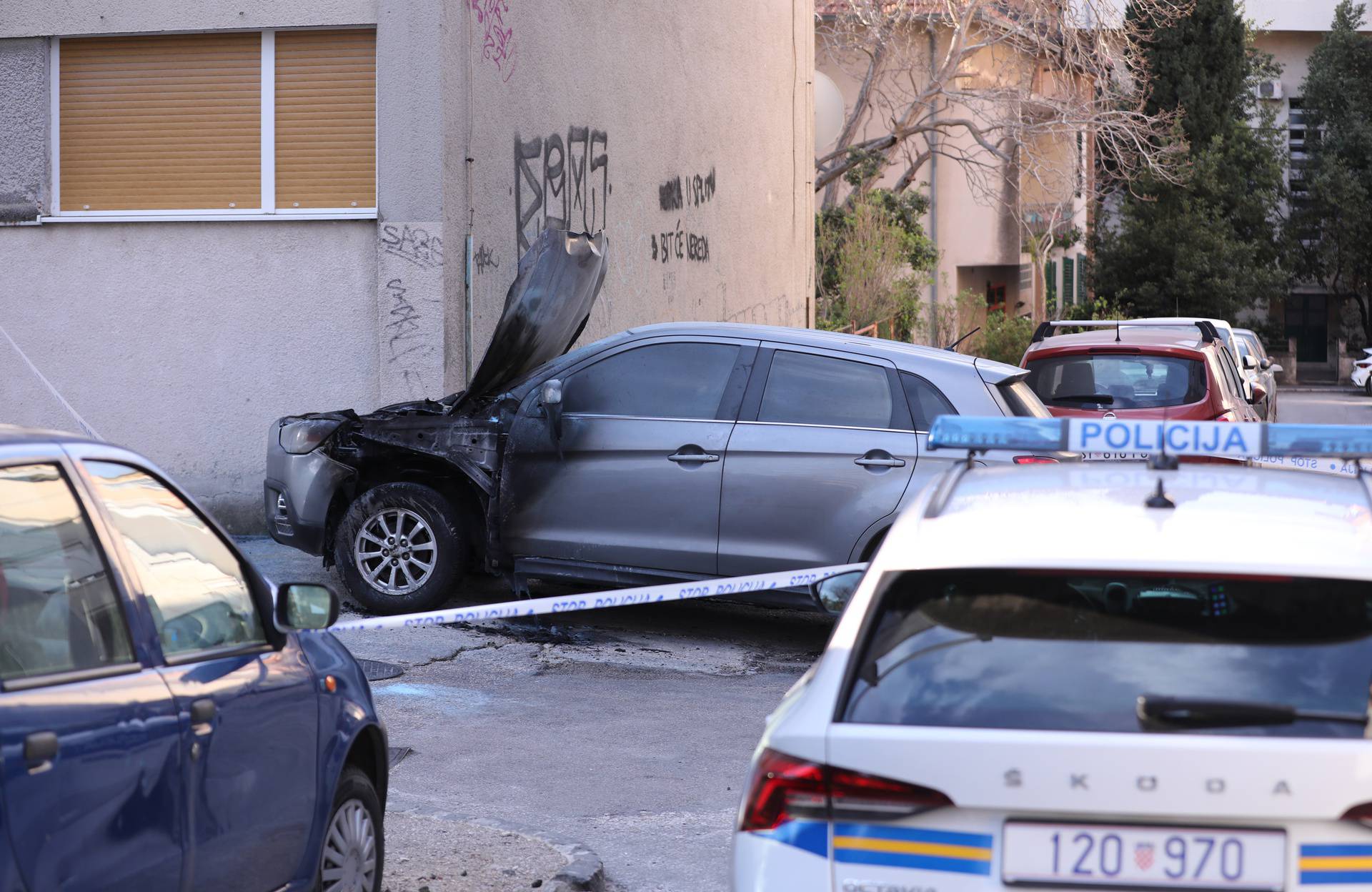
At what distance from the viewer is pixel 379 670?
27.9 feet

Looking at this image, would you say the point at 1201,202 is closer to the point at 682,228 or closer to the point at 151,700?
the point at 682,228

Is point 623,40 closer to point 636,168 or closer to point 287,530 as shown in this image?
point 636,168

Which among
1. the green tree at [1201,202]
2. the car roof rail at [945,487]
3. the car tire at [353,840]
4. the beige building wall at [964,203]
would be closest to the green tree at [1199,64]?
the green tree at [1201,202]

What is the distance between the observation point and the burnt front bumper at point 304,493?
32.0 ft

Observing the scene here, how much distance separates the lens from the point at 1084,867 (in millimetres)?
2922

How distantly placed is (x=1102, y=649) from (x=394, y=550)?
6910 millimetres

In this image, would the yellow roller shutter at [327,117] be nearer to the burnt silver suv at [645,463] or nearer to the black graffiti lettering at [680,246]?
the burnt silver suv at [645,463]

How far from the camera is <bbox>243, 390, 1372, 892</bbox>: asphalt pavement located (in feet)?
19.9

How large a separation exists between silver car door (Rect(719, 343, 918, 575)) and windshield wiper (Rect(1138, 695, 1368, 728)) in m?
5.72

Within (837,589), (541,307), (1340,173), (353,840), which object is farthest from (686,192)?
(1340,173)

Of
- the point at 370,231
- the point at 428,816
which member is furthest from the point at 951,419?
the point at 370,231

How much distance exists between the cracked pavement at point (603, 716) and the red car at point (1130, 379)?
2.98 meters

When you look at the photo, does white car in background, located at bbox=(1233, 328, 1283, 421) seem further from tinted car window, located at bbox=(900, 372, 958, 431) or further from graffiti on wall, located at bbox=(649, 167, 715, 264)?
tinted car window, located at bbox=(900, 372, 958, 431)

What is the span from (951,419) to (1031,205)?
36309 mm
